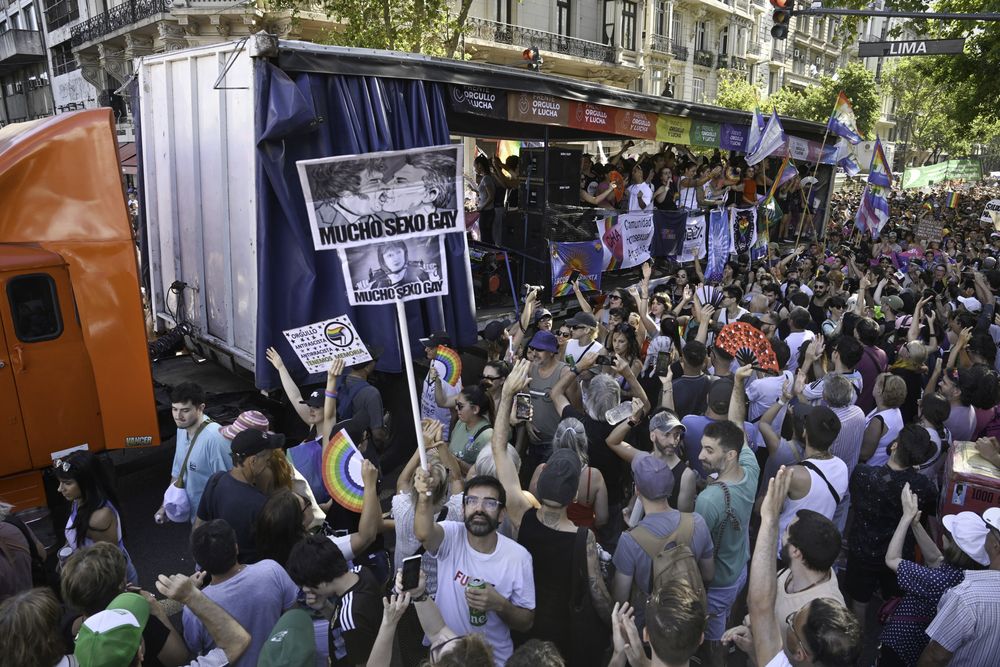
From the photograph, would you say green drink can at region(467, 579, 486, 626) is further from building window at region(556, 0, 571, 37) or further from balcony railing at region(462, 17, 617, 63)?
building window at region(556, 0, 571, 37)

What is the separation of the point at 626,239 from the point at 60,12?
3249 cm

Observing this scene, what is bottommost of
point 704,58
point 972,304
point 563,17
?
point 972,304

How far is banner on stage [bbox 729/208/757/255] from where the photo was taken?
13.2 metres

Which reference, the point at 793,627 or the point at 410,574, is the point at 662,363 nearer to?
the point at 793,627

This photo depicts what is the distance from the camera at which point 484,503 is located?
3074 mm

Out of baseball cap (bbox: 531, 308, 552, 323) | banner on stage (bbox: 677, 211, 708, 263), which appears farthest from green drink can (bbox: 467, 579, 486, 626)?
banner on stage (bbox: 677, 211, 708, 263)

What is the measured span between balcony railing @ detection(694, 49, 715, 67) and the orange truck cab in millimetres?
43212

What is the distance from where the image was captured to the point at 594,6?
34.5 meters

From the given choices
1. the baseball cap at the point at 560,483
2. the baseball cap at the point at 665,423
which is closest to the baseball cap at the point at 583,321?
the baseball cap at the point at 665,423

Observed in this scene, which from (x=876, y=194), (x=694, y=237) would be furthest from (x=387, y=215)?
(x=876, y=194)

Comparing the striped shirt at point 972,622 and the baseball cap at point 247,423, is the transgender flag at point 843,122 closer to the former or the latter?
the striped shirt at point 972,622

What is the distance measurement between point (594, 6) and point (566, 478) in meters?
35.7

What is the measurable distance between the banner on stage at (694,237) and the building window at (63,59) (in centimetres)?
3070

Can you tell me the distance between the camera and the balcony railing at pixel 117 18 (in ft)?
78.0
